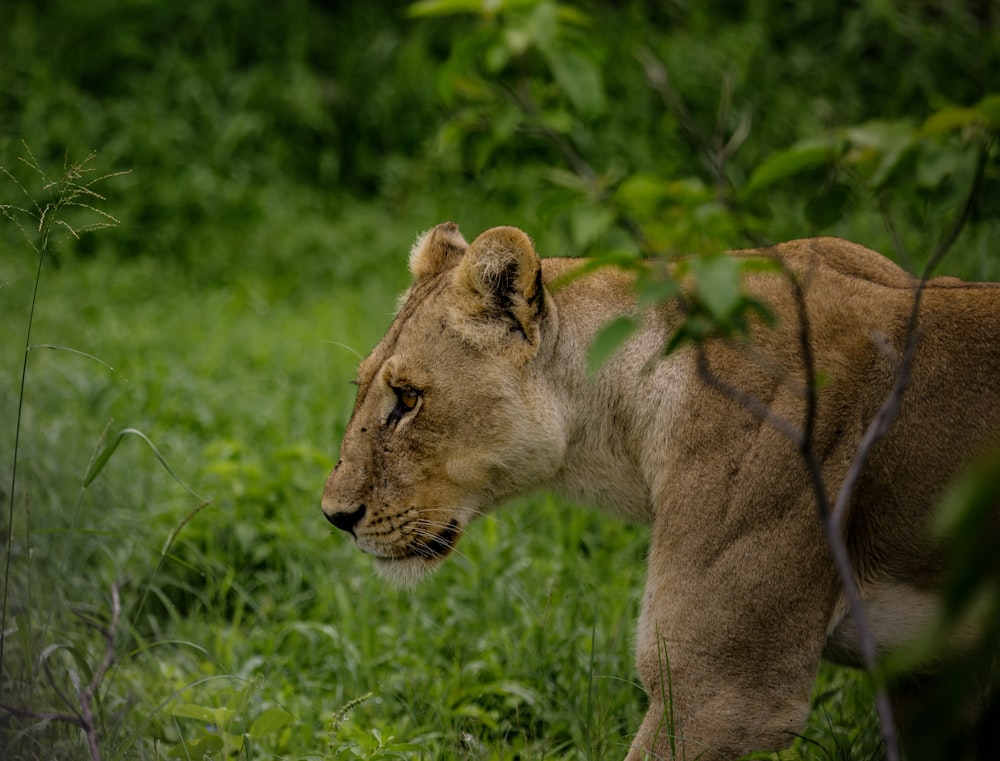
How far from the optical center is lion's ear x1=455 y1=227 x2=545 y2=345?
10.3 ft

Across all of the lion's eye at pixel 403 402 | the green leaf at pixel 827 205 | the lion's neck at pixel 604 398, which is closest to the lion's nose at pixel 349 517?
the lion's eye at pixel 403 402

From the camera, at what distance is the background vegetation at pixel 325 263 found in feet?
10.2

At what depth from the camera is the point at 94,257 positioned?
8.58m

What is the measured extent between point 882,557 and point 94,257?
23.1ft

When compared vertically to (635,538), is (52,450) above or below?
above

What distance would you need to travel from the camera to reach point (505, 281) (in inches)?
127

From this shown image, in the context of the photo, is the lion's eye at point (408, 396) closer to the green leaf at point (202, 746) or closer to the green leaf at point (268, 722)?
the green leaf at point (268, 722)

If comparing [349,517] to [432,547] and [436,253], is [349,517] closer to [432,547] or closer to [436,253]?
[432,547]

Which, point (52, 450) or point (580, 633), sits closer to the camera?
point (580, 633)

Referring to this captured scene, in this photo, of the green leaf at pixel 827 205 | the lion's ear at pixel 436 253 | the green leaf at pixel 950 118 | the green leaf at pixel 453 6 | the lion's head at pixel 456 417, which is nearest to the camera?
the green leaf at pixel 950 118

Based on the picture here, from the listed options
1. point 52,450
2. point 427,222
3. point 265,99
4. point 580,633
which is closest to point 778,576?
point 580,633

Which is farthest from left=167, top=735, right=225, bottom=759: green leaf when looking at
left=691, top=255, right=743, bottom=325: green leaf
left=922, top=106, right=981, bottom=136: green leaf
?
left=922, top=106, right=981, bottom=136: green leaf

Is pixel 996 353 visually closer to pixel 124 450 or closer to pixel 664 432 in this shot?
pixel 664 432

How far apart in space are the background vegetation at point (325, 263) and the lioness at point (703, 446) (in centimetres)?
23
